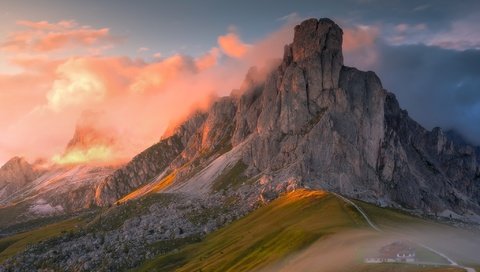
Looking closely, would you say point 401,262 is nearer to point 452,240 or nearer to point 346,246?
point 346,246

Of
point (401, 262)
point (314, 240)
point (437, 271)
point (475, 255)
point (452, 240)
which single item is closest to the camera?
point (437, 271)

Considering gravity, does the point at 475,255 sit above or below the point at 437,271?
below

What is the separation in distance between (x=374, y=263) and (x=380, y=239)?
111ft

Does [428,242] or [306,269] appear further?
[428,242]

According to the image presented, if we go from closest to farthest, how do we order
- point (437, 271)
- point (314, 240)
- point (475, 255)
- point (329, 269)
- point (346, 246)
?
point (437, 271) → point (329, 269) → point (475, 255) → point (346, 246) → point (314, 240)

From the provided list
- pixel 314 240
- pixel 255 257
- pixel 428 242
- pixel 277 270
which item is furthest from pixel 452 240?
pixel 255 257

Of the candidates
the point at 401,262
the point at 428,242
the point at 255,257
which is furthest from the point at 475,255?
the point at 255,257

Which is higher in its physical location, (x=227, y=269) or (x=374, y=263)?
(x=374, y=263)

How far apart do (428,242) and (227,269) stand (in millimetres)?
72811

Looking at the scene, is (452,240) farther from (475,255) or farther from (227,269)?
(227,269)

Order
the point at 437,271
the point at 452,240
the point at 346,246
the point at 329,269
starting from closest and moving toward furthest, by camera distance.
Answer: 1. the point at 437,271
2. the point at 329,269
3. the point at 346,246
4. the point at 452,240

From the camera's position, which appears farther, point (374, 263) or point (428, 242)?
point (428, 242)

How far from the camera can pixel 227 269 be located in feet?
650

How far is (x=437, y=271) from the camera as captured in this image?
104m
